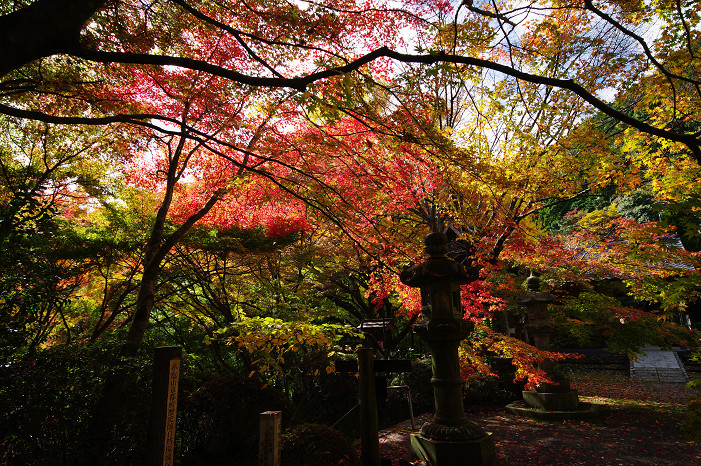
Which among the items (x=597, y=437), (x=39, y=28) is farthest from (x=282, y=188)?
(x=597, y=437)

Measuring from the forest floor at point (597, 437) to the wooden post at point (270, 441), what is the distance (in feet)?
11.6

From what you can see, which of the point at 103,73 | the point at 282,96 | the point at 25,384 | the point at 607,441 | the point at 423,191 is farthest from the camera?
the point at 423,191

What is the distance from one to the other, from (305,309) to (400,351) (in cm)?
577

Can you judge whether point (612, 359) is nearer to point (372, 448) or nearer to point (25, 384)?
point (372, 448)

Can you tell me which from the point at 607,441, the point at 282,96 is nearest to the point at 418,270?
the point at 282,96

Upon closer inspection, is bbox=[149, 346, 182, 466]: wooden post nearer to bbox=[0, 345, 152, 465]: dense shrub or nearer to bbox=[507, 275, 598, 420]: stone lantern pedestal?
bbox=[0, 345, 152, 465]: dense shrub

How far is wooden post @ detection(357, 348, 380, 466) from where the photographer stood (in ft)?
14.0

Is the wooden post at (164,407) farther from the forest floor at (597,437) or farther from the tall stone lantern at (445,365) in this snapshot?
the forest floor at (597,437)

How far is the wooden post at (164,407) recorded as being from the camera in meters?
2.55

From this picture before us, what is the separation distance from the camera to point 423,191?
892 cm

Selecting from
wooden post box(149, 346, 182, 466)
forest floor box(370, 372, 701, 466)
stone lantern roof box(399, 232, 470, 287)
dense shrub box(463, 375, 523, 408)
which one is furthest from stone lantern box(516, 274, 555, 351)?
wooden post box(149, 346, 182, 466)

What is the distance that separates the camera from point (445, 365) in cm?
557

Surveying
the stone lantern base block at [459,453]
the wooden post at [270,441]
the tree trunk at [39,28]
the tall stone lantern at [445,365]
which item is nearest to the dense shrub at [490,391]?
→ the tall stone lantern at [445,365]

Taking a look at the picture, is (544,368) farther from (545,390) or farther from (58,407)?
(58,407)
